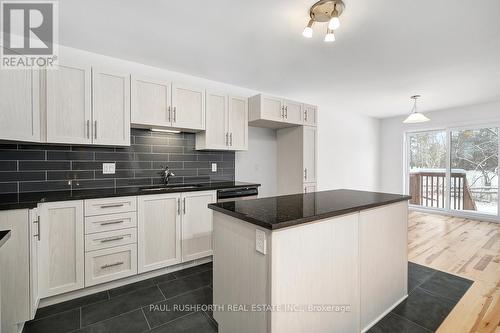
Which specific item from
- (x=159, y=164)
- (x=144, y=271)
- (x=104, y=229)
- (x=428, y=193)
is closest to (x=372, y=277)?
(x=144, y=271)

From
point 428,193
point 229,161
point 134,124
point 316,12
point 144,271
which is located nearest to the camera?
point 316,12

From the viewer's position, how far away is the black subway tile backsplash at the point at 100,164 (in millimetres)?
2184

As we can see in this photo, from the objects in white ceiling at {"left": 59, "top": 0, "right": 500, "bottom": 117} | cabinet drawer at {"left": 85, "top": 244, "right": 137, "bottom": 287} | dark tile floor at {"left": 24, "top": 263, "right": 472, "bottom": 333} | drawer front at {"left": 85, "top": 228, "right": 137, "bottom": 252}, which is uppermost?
white ceiling at {"left": 59, "top": 0, "right": 500, "bottom": 117}

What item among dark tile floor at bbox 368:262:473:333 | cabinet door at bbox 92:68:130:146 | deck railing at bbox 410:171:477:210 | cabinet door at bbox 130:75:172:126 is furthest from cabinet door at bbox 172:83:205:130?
deck railing at bbox 410:171:477:210

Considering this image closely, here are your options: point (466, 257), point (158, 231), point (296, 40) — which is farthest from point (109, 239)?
point (466, 257)

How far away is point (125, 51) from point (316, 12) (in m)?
2.10

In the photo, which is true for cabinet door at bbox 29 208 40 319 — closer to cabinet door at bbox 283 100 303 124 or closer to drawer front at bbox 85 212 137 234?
drawer front at bbox 85 212 137 234

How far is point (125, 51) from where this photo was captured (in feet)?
8.55

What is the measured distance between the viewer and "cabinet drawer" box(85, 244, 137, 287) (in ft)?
6.98

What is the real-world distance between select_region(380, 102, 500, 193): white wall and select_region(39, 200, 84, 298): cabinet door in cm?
677

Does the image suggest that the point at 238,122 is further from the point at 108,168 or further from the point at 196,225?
the point at 108,168

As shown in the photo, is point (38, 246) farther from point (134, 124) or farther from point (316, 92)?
point (316, 92)

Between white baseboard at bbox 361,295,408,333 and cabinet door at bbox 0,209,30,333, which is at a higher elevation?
cabinet door at bbox 0,209,30,333
